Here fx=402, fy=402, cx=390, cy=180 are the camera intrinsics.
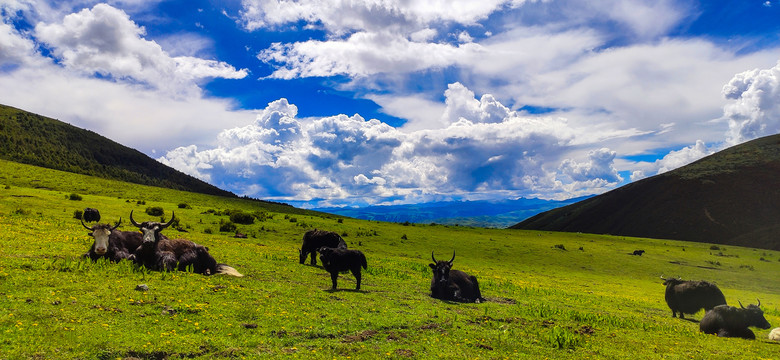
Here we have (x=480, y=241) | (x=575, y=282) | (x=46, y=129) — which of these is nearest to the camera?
(x=575, y=282)

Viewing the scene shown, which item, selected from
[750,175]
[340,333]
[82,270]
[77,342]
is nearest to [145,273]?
[82,270]

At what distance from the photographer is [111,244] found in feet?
53.0

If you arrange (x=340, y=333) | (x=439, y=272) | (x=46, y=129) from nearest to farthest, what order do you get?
(x=340, y=333) < (x=439, y=272) < (x=46, y=129)

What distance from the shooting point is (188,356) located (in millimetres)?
8211

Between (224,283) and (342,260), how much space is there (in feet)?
16.2

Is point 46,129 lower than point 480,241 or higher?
higher

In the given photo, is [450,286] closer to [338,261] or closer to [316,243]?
[338,261]

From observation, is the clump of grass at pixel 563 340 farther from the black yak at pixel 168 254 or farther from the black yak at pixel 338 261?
the black yak at pixel 168 254

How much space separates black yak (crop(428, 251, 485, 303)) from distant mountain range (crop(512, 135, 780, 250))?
144 meters

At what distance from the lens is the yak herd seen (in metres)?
15.7

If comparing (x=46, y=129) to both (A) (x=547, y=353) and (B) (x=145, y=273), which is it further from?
(A) (x=547, y=353)

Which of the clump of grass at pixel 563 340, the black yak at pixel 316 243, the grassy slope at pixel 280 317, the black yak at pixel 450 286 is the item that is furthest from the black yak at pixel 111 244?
the clump of grass at pixel 563 340

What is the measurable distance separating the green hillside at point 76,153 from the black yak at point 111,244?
106837 millimetres

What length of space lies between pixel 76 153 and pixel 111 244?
146m
